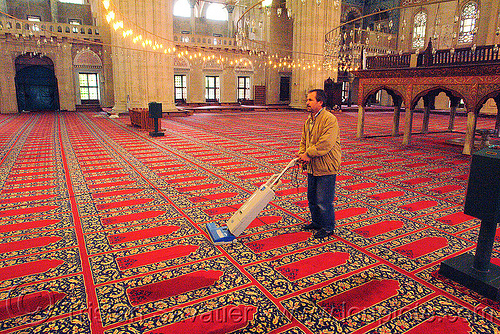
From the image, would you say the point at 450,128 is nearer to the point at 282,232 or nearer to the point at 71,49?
the point at 282,232

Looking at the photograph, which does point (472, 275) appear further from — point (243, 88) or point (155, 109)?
point (243, 88)

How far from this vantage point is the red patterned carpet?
1643 mm

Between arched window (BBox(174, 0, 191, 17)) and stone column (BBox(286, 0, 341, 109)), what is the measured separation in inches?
283

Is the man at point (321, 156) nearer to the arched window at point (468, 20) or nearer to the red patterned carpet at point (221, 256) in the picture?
the red patterned carpet at point (221, 256)

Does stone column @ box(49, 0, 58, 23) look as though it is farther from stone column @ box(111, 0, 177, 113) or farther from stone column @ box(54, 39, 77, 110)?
stone column @ box(111, 0, 177, 113)

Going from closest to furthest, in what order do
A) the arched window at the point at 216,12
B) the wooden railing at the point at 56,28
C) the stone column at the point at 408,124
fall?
1. the stone column at the point at 408,124
2. the wooden railing at the point at 56,28
3. the arched window at the point at 216,12

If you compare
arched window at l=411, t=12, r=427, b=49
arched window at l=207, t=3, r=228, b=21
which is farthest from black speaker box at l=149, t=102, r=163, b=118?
arched window at l=411, t=12, r=427, b=49

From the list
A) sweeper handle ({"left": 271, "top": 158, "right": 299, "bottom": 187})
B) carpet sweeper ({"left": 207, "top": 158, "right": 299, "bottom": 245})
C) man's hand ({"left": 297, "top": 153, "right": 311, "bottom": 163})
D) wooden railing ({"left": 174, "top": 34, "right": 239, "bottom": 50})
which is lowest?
carpet sweeper ({"left": 207, "top": 158, "right": 299, "bottom": 245})

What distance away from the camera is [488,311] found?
170 centimetres

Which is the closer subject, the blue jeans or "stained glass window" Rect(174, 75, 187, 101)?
the blue jeans

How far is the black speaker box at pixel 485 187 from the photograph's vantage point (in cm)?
176

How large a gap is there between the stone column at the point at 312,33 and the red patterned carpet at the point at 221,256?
45.6 feet

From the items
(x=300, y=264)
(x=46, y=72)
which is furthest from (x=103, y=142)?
(x=46, y=72)

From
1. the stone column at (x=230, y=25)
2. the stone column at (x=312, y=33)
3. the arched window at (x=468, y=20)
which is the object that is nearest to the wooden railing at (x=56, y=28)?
the stone column at (x=230, y=25)
